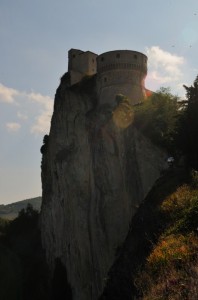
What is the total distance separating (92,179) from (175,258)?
34.8 metres

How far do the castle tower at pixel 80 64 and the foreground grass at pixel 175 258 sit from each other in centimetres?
3800

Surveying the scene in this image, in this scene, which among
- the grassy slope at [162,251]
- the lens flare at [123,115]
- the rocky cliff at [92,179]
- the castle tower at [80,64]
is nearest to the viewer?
the grassy slope at [162,251]

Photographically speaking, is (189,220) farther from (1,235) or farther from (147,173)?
(1,235)

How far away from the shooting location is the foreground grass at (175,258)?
909 cm

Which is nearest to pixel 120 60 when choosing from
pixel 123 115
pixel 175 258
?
pixel 123 115

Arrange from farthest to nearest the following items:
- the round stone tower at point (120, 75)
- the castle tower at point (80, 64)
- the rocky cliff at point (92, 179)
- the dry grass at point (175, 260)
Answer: the castle tower at point (80, 64)
the round stone tower at point (120, 75)
the rocky cliff at point (92, 179)
the dry grass at point (175, 260)

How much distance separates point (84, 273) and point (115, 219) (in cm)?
782

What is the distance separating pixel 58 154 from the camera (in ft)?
175

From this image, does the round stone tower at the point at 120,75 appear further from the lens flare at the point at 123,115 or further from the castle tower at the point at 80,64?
the castle tower at the point at 80,64

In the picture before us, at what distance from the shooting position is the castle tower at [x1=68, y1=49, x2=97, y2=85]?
174 feet

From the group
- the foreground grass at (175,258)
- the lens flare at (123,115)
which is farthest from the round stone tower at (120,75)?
the foreground grass at (175,258)

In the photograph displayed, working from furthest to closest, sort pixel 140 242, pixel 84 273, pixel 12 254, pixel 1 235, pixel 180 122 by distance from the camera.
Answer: pixel 1 235 < pixel 12 254 < pixel 84 273 < pixel 180 122 < pixel 140 242

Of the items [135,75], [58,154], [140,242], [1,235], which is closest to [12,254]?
[1,235]

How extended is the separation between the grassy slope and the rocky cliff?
762 inches
